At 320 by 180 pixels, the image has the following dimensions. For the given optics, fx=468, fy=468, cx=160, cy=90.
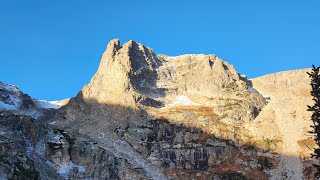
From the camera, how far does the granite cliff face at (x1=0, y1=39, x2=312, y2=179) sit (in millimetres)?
124938

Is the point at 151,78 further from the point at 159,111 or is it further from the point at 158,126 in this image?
the point at 158,126

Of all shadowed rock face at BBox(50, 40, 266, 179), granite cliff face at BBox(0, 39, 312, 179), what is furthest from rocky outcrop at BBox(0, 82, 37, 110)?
shadowed rock face at BBox(50, 40, 266, 179)

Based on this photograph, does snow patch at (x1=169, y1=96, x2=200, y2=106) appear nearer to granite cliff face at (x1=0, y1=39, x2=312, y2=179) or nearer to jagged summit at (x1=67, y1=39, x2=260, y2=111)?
granite cliff face at (x1=0, y1=39, x2=312, y2=179)

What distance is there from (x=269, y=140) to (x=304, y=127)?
12.8 meters

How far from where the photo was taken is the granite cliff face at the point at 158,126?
410 feet

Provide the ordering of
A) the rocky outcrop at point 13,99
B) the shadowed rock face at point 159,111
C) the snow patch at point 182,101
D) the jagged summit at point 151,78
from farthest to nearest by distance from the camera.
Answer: the rocky outcrop at point 13,99 → the snow patch at point 182,101 → the jagged summit at point 151,78 → the shadowed rock face at point 159,111

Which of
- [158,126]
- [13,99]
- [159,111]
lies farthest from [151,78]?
[13,99]

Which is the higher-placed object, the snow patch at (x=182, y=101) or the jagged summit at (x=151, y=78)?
the jagged summit at (x=151, y=78)

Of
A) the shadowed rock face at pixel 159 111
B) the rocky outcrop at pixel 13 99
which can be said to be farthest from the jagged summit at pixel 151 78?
the rocky outcrop at pixel 13 99

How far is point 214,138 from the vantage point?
5551 inches

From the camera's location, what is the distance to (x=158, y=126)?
481 feet

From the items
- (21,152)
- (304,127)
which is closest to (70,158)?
(21,152)

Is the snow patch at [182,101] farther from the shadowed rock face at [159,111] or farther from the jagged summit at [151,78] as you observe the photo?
the jagged summit at [151,78]

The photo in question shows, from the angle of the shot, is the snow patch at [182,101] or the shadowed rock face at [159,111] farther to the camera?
the snow patch at [182,101]
